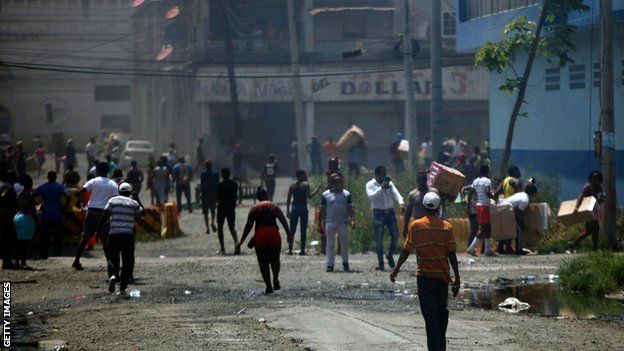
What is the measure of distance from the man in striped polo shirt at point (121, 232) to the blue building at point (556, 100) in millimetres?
11502

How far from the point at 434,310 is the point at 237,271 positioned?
950cm

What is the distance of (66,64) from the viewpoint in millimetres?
60906

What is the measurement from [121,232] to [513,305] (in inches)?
227

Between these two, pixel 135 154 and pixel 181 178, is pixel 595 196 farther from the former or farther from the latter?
pixel 135 154

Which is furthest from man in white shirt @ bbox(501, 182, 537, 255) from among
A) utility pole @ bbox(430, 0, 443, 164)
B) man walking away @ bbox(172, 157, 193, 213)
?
man walking away @ bbox(172, 157, 193, 213)

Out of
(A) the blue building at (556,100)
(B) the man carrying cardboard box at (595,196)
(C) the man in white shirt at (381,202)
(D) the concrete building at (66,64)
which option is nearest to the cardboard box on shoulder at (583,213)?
(B) the man carrying cardboard box at (595,196)

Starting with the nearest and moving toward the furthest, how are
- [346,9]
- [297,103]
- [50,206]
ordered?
[50,206]
[297,103]
[346,9]

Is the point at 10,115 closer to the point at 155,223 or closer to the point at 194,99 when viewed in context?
the point at 194,99

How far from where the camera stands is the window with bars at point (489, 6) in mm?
29141

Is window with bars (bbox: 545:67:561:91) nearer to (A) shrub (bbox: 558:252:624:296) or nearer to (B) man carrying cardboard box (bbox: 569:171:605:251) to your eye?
(B) man carrying cardboard box (bbox: 569:171:605:251)

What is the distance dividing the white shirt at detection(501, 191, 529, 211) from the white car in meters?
34.7

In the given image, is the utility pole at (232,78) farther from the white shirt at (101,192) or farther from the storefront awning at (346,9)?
the white shirt at (101,192)

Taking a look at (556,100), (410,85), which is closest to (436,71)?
(410,85)

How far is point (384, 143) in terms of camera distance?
54438 millimetres
